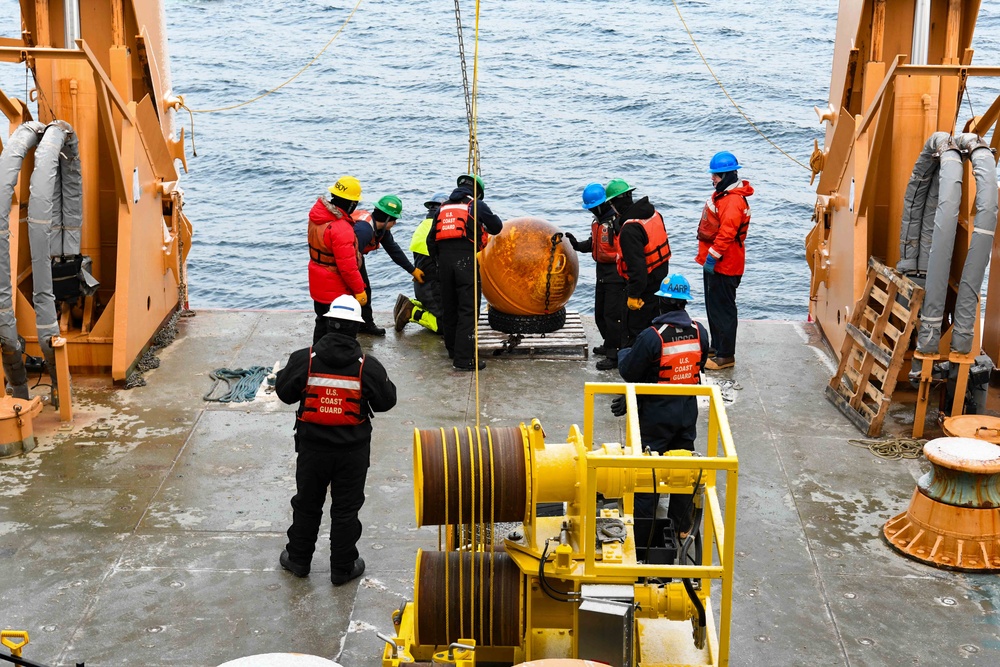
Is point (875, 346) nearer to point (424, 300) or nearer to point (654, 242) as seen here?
point (654, 242)

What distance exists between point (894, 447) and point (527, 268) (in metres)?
3.58

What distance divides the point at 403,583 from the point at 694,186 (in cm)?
1630

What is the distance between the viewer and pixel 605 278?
10734mm

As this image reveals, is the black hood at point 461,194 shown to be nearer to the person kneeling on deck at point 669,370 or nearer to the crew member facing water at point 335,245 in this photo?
the crew member facing water at point 335,245

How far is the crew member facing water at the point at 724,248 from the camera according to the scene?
10.4 m

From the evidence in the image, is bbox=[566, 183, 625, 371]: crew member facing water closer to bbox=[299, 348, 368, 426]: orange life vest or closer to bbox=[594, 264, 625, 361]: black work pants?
bbox=[594, 264, 625, 361]: black work pants

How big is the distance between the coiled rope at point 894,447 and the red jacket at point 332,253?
4253 mm

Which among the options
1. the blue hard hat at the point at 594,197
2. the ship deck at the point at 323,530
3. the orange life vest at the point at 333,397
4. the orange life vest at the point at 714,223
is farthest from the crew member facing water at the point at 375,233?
the orange life vest at the point at 333,397

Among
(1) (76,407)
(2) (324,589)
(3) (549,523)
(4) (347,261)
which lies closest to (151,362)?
(1) (76,407)

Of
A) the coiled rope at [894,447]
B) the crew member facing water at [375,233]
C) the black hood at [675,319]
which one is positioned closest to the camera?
the black hood at [675,319]

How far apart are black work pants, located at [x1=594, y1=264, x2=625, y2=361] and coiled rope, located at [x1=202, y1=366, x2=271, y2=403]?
3051 mm

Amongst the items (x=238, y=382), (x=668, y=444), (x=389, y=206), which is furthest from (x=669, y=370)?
(x=389, y=206)

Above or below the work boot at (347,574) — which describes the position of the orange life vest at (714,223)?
above

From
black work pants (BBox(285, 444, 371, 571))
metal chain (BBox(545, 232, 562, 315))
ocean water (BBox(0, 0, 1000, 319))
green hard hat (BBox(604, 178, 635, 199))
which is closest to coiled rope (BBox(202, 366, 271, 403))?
metal chain (BBox(545, 232, 562, 315))
